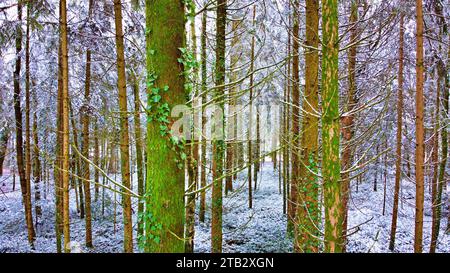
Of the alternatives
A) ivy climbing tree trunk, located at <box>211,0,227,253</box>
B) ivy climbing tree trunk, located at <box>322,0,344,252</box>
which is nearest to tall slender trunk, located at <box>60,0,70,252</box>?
ivy climbing tree trunk, located at <box>211,0,227,253</box>

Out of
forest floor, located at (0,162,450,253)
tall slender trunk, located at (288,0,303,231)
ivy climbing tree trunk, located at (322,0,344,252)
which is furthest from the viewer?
forest floor, located at (0,162,450,253)

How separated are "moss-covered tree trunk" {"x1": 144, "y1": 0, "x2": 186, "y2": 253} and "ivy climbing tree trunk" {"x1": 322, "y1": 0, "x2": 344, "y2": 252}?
138 cm

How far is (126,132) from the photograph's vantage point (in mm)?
4906

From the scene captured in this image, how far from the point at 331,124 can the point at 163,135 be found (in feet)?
5.16

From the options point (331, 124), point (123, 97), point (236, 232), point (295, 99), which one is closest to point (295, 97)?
point (295, 99)

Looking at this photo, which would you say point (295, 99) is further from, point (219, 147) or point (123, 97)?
point (123, 97)

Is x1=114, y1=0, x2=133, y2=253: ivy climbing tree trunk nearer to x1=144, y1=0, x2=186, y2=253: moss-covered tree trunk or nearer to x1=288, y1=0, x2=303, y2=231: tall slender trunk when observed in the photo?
x1=144, y1=0, x2=186, y2=253: moss-covered tree trunk

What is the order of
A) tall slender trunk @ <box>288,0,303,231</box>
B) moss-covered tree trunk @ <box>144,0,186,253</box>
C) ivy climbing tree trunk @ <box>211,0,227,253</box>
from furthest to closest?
ivy climbing tree trunk @ <box>211,0,227,253</box>, tall slender trunk @ <box>288,0,303,231</box>, moss-covered tree trunk @ <box>144,0,186,253</box>

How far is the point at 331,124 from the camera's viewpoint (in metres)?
2.74

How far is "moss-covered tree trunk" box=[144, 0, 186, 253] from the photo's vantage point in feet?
7.98

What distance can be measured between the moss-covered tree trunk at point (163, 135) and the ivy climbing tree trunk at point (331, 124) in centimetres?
138
